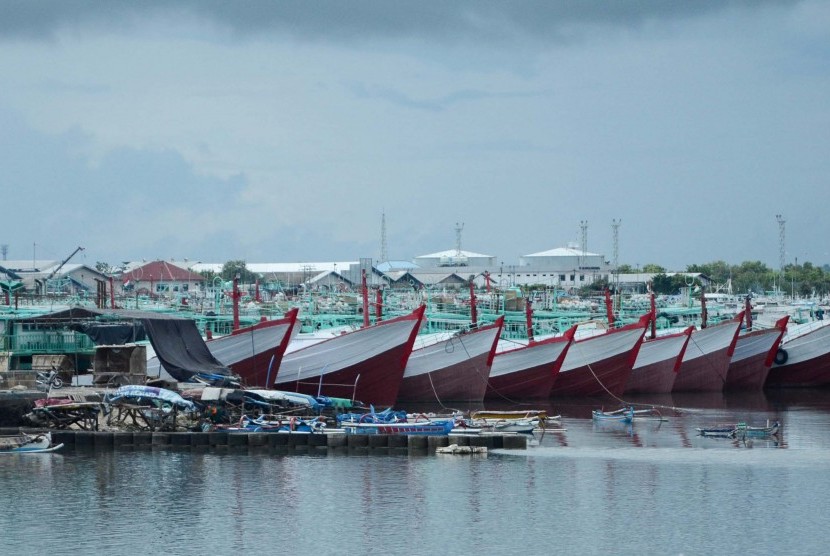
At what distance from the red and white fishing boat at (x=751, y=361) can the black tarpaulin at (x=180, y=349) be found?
99.2ft

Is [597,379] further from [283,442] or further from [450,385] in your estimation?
[283,442]

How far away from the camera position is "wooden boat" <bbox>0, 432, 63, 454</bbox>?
126 feet

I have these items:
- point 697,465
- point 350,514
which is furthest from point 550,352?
point 350,514

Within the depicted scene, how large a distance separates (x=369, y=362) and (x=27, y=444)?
1759cm

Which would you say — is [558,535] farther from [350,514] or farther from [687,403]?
[687,403]

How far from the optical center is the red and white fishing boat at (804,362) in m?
71.1

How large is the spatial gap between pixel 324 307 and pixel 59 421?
47.3 metres

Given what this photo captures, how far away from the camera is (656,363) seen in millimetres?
64688

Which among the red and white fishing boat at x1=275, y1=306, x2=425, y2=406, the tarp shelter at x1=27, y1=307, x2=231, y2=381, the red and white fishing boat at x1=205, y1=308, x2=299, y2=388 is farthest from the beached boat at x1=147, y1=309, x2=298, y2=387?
the tarp shelter at x1=27, y1=307, x2=231, y2=381

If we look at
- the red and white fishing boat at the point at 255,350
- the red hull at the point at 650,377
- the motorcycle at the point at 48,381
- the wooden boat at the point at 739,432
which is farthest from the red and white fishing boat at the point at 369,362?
the red hull at the point at 650,377

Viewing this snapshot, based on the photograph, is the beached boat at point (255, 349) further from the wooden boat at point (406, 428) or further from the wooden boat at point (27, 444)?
the wooden boat at point (27, 444)

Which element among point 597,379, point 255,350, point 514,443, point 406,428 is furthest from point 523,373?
point 406,428

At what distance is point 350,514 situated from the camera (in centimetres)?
3178

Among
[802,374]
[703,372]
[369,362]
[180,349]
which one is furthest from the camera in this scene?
[802,374]
